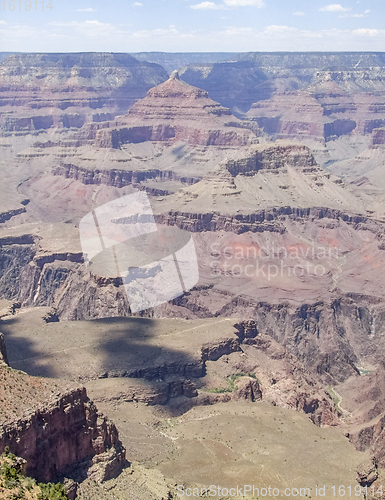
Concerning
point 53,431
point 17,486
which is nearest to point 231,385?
point 53,431

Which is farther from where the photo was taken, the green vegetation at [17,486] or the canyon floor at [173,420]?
the canyon floor at [173,420]

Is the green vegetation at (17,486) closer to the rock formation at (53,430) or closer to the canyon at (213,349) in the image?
the rock formation at (53,430)

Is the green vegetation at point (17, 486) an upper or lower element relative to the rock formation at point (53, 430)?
upper

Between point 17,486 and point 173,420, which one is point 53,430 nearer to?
point 17,486

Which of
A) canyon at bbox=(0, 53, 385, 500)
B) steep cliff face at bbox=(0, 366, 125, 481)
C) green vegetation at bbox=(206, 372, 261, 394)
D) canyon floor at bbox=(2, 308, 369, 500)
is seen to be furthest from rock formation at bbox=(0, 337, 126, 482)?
green vegetation at bbox=(206, 372, 261, 394)

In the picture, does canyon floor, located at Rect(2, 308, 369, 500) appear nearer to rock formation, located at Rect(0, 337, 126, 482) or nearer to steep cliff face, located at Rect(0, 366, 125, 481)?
rock formation, located at Rect(0, 337, 126, 482)

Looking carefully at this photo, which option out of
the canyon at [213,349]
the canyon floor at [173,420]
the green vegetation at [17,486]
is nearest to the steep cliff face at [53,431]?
the canyon at [213,349]
